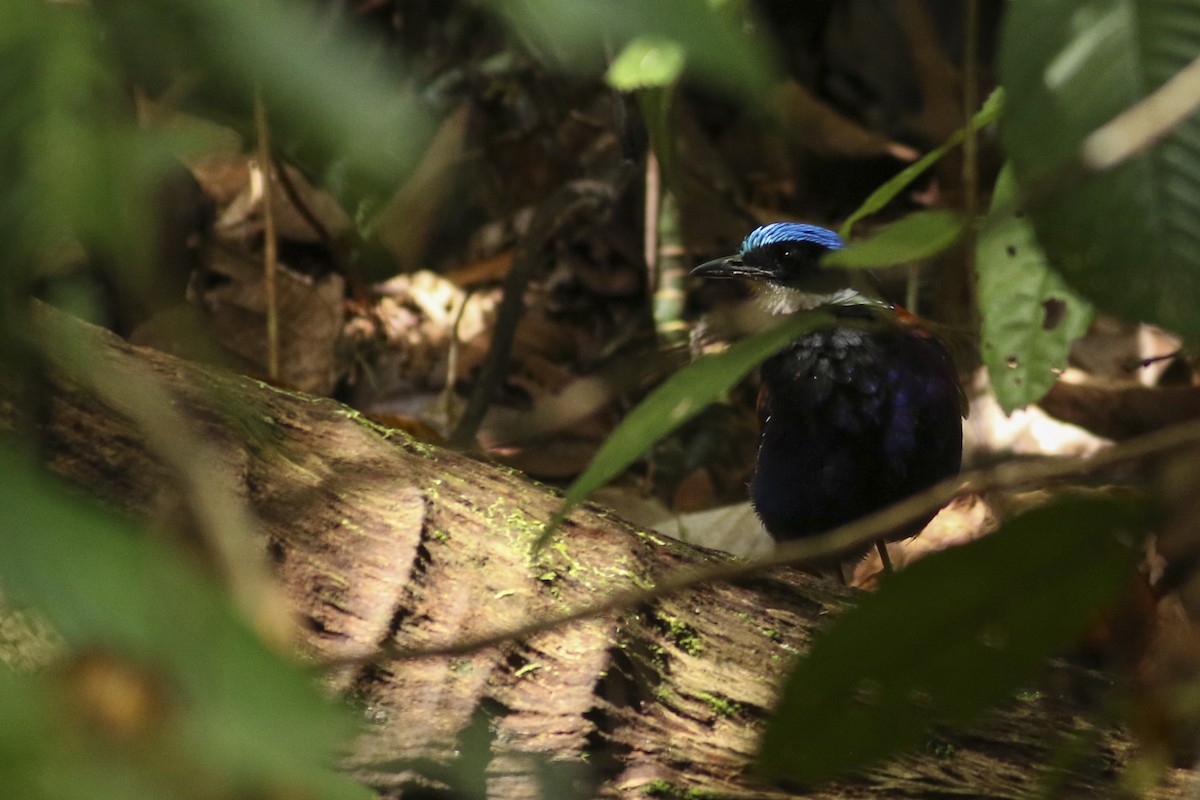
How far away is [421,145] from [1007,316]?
2.35 m

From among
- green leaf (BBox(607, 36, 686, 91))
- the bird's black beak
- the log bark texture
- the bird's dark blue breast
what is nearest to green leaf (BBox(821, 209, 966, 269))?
green leaf (BBox(607, 36, 686, 91))

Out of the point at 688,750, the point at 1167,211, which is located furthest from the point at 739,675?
the point at 1167,211

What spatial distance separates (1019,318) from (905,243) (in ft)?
5.96

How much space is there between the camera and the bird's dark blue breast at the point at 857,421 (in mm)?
3949

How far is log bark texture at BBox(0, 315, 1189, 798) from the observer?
2322 mm

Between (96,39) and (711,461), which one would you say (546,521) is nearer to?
(96,39)

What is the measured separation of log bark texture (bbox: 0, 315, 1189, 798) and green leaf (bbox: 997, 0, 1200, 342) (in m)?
1.22

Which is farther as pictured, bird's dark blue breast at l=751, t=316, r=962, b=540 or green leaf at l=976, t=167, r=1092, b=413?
bird's dark blue breast at l=751, t=316, r=962, b=540

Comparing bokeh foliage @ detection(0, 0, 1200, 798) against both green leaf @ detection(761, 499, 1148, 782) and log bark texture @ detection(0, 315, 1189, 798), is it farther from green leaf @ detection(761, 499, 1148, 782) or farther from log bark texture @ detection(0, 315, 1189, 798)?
log bark texture @ detection(0, 315, 1189, 798)

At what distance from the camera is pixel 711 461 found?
5.49 metres

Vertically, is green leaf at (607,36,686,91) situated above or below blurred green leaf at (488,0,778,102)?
above

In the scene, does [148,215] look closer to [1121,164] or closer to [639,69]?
[1121,164]

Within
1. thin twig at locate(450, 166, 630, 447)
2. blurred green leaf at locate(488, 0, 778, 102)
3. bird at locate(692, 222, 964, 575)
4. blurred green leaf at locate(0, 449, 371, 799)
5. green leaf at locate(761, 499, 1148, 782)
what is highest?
thin twig at locate(450, 166, 630, 447)

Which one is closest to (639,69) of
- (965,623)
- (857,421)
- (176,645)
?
(965,623)
